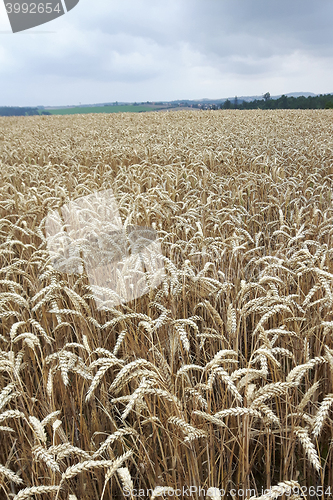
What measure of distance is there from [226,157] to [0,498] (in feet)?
18.6

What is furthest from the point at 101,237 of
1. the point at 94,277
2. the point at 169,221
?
the point at 169,221

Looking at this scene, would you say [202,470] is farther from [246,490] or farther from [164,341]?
[164,341]

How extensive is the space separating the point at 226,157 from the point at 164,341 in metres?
4.78

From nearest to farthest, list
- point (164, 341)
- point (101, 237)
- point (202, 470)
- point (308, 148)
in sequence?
point (202, 470) < point (164, 341) < point (101, 237) < point (308, 148)

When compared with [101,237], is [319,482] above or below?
below

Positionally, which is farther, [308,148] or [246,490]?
[308,148]

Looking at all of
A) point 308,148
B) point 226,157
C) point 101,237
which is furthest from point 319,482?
point 308,148

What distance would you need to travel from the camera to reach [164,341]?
2037 millimetres

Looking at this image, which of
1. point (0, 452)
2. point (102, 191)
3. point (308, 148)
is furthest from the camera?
point (308, 148)

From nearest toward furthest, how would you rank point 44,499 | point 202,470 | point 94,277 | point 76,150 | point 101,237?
point 44,499 → point 202,470 → point 94,277 → point 101,237 → point 76,150

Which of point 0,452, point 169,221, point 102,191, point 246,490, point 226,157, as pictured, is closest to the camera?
point 246,490

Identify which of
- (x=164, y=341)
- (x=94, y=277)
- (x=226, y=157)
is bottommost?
(x=164, y=341)

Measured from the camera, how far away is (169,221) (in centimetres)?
350

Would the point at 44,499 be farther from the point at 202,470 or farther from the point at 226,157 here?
the point at 226,157
